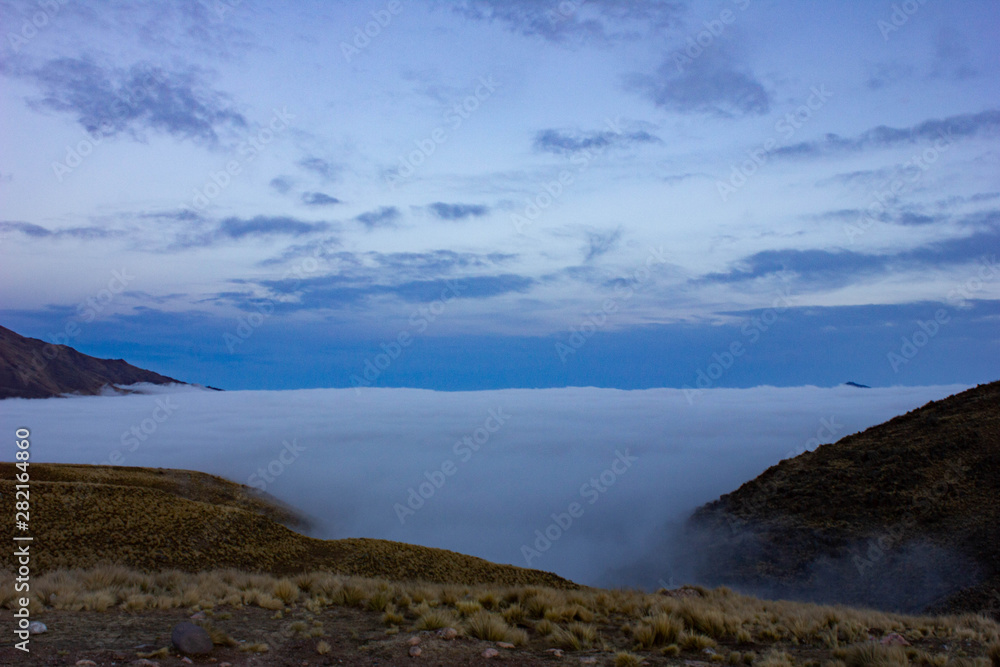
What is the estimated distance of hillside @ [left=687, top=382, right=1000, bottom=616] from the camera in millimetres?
30391

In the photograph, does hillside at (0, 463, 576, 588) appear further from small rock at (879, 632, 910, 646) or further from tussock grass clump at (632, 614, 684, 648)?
small rock at (879, 632, 910, 646)

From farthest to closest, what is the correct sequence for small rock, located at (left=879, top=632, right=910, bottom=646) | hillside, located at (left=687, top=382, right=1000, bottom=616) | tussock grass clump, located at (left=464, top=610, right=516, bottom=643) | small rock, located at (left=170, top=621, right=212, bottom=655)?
hillside, located at (left=687, top=382, right=1000, bottom=616)
tussock grass clump, located at (left=464, top=610, right=516, bottom=643)
small rock, located at (left=879, top=632, right=910, bottom=646)
small rock, located at (left=170, top=621, right=212, bottom=655)

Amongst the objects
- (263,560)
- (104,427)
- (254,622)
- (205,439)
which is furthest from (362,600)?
(104,427)

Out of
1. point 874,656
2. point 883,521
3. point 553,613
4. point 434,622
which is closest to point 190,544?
point 434,622

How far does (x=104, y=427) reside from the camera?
414ft

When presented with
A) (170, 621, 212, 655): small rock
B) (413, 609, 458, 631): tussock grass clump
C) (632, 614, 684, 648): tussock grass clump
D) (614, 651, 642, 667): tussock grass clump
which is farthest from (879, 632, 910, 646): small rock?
(170, 621, 212, 655): small rock

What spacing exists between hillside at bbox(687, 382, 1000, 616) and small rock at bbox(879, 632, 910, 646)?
64.1 ft

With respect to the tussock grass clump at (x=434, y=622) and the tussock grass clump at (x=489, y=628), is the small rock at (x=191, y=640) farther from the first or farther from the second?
the tussock grass clump at (x=489, y=628)

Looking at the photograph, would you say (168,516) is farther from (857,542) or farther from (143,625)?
(857,542)

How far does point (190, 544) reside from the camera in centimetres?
3114

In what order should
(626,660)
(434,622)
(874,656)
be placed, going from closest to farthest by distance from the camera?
1. (874,656)
2. (626,660)
3. (434,622)

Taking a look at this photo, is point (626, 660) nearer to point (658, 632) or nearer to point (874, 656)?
point (658, 632)

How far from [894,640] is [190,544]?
31772 millimetres

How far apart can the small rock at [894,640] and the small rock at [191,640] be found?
41.2 feet
